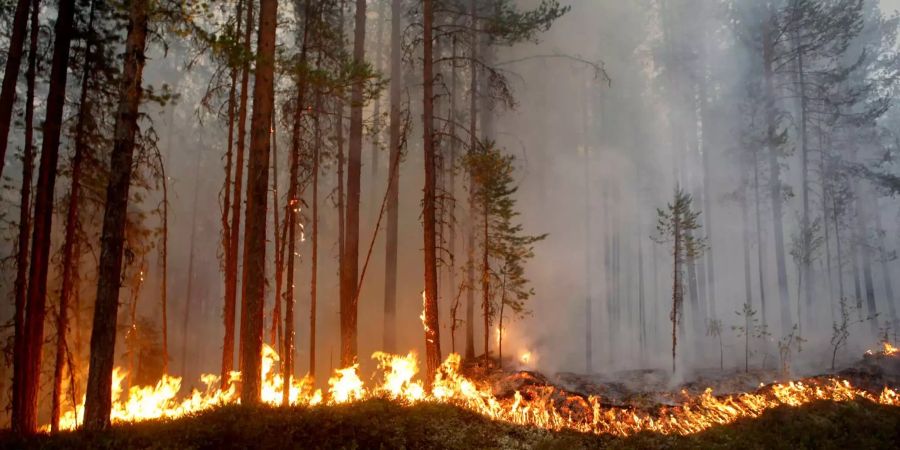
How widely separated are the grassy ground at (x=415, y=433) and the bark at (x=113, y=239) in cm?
57

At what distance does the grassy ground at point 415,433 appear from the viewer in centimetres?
666

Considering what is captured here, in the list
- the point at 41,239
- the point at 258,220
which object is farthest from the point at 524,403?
the point at 41,239

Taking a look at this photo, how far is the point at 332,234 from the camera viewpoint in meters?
41.8

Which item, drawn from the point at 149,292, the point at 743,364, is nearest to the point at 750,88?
the point at 743,364

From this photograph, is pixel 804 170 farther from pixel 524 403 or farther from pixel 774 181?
pixel 524 403

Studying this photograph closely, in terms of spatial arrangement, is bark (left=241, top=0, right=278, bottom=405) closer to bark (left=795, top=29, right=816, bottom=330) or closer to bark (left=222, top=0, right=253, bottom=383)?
bark (left=222, top=0, right=253, bottom=383)

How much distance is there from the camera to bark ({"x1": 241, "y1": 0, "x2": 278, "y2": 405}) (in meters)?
9.18

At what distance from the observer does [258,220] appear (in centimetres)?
929

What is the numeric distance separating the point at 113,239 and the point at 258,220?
7.86 feet

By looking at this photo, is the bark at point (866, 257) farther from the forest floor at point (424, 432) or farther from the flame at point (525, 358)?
the forest floor at point (424, 432)

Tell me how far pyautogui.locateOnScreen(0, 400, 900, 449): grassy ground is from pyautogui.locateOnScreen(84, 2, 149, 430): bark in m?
0.57

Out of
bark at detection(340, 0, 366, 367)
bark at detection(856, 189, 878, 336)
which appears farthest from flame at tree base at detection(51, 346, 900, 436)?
bark at detection(856, 189, 878, 336)

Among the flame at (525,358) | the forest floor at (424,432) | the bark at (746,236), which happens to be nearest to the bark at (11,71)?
the forest floor at (424,432)

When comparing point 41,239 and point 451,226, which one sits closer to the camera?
point 41,239
